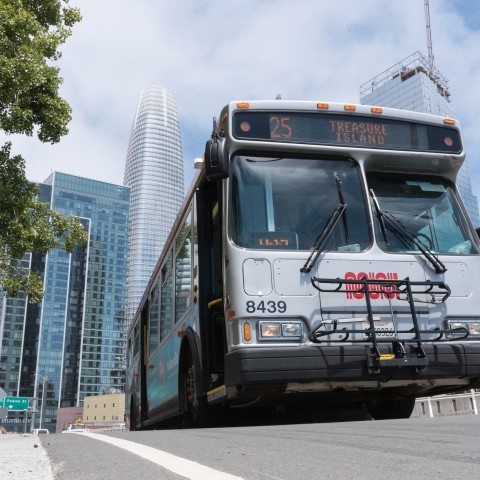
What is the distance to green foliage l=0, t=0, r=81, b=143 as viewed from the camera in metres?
8.65

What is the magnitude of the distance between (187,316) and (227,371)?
1.92 m

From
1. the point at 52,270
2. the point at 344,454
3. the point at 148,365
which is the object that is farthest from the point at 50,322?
the point at 344,454

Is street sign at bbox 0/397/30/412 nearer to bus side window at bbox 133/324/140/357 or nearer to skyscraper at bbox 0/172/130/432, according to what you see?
bus side window at bbox 133/324/140/357

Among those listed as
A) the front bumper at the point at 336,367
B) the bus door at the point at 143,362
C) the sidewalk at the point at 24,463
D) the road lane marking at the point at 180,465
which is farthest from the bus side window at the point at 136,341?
the road lane marking at the point at 180,465

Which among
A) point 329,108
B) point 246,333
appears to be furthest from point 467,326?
point 329,108

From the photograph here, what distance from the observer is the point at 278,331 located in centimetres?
591

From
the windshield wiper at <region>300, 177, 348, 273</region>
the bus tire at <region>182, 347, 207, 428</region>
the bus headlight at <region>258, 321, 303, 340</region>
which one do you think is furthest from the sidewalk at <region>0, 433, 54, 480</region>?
the windshield wiper at <region>300, 177, 348, 273</region>

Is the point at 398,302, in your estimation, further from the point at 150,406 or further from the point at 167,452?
the point at 150,406

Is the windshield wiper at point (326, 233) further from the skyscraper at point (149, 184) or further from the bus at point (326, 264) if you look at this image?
the skyscraper at point (149, 184)

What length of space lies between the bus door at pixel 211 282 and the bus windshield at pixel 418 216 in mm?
1794

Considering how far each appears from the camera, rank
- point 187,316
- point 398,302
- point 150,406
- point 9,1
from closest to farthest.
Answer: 1. point 398,302
2. point 187,316
3. point 9,1
4. point 150,406

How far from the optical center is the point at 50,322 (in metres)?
137

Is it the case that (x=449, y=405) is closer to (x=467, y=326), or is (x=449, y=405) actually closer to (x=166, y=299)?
(x=166, y=299)

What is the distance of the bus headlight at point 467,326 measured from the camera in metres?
6.30
